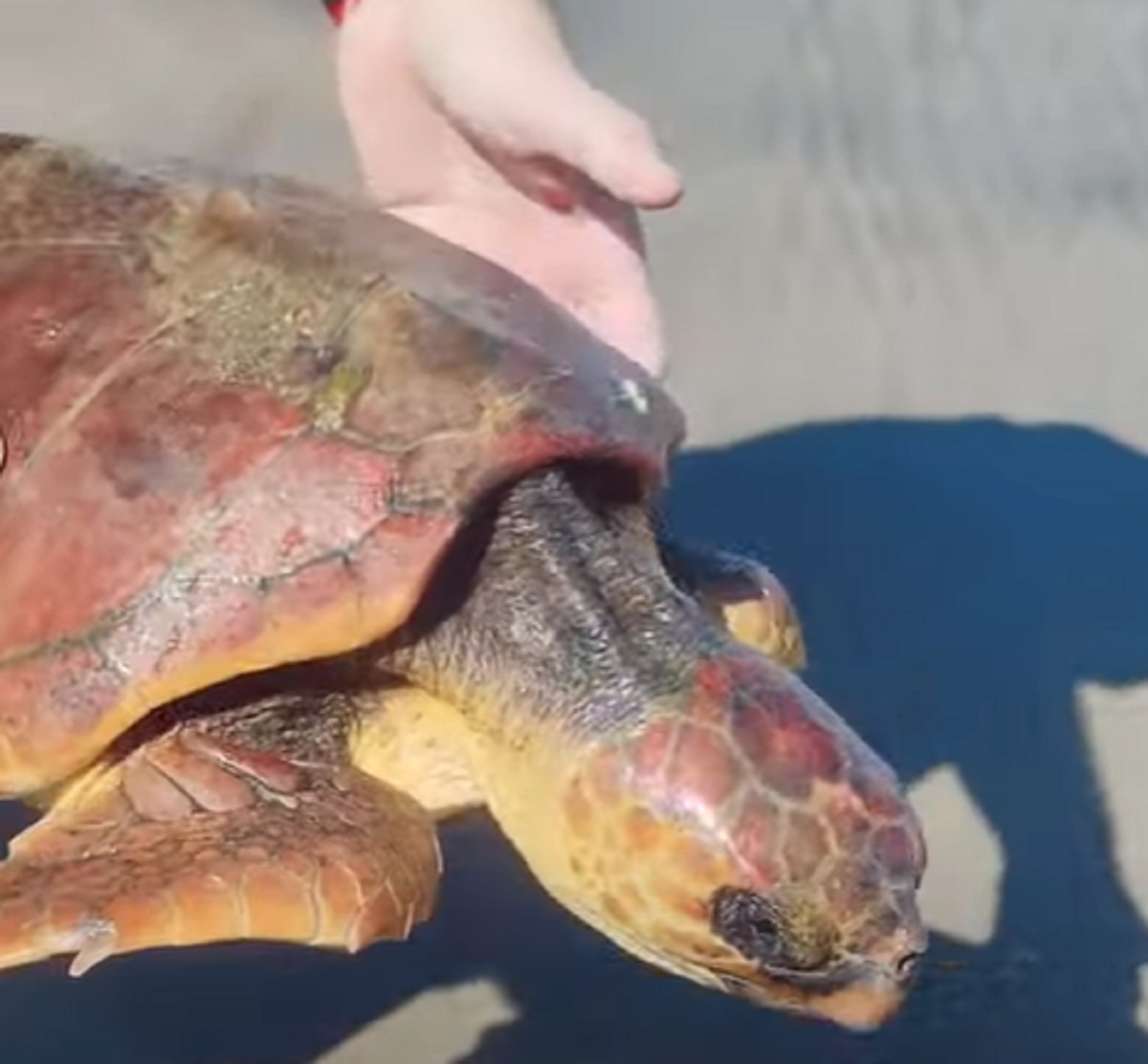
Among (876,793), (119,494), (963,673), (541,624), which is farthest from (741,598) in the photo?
(963,673)

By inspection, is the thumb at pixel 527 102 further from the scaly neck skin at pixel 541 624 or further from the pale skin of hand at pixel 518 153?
the scaly neck skin at pixel 541 624

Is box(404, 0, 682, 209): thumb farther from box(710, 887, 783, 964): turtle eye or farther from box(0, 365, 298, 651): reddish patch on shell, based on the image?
box(710, 887, 783, 964): turtle eye

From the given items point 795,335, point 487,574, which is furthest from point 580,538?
point 795,335

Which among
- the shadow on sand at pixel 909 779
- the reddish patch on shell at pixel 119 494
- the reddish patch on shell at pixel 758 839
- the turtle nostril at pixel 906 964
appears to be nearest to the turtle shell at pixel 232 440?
the reddish patch on shell at pixel 119 494

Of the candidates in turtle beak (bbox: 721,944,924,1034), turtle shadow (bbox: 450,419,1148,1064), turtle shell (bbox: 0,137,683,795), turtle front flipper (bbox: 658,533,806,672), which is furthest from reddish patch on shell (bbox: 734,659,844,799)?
turtle shadow (bbox: 450,419,1148,1064)

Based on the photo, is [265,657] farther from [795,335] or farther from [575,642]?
[795,335]

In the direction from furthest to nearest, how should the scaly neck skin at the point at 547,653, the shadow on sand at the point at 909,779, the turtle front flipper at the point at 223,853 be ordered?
the shadow on sand at the point at 909,779, the scaly neck skin at the point at 547,653, the turtle front flipper at the point at 223,853

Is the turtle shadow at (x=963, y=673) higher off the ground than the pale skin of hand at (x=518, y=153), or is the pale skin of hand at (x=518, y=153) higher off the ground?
the pale skin of hand at (x=518, y=153)
